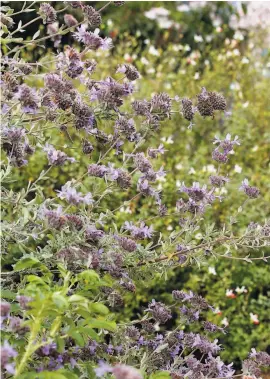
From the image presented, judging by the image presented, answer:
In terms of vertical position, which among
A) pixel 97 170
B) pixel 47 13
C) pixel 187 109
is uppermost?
pixel 47 13

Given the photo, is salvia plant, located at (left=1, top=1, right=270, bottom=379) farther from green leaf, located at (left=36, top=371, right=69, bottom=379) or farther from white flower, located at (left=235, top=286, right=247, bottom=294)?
white flower, located at (left=235, top=286, right=247, bottom=294)

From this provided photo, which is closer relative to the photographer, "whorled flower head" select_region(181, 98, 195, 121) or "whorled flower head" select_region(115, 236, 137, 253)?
"whorled flower head" select_region(115, 236, 137, 253)

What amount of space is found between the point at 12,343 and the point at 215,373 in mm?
745

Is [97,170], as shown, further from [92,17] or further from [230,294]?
[230,294]

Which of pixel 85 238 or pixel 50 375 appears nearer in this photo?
pixel 50 375

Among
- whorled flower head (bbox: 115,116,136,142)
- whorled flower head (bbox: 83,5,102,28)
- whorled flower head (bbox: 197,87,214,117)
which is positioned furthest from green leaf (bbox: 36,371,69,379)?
whorled flower head (bbox: 83,5,102,28)

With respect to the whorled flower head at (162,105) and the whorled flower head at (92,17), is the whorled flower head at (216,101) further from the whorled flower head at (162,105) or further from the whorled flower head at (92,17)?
the whorled flower head at (92,17)

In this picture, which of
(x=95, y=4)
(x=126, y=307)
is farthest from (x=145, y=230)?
(x=95, y=4)

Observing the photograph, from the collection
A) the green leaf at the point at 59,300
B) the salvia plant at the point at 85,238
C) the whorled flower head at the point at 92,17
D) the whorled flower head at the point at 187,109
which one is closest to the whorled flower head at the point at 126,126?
the salvia plant at the point at 85,238

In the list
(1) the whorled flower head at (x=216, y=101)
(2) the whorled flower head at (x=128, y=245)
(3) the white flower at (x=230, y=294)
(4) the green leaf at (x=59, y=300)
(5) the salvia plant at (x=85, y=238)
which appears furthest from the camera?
(3) the white flower at (x=230, y=294)

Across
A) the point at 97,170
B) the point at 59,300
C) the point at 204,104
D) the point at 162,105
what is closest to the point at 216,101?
the point at 204,104

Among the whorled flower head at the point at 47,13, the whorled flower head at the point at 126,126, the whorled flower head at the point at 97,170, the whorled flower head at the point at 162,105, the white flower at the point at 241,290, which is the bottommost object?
the white flower at the point at 241,290

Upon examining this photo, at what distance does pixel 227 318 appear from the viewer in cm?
380

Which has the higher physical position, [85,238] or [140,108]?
[140,108]
